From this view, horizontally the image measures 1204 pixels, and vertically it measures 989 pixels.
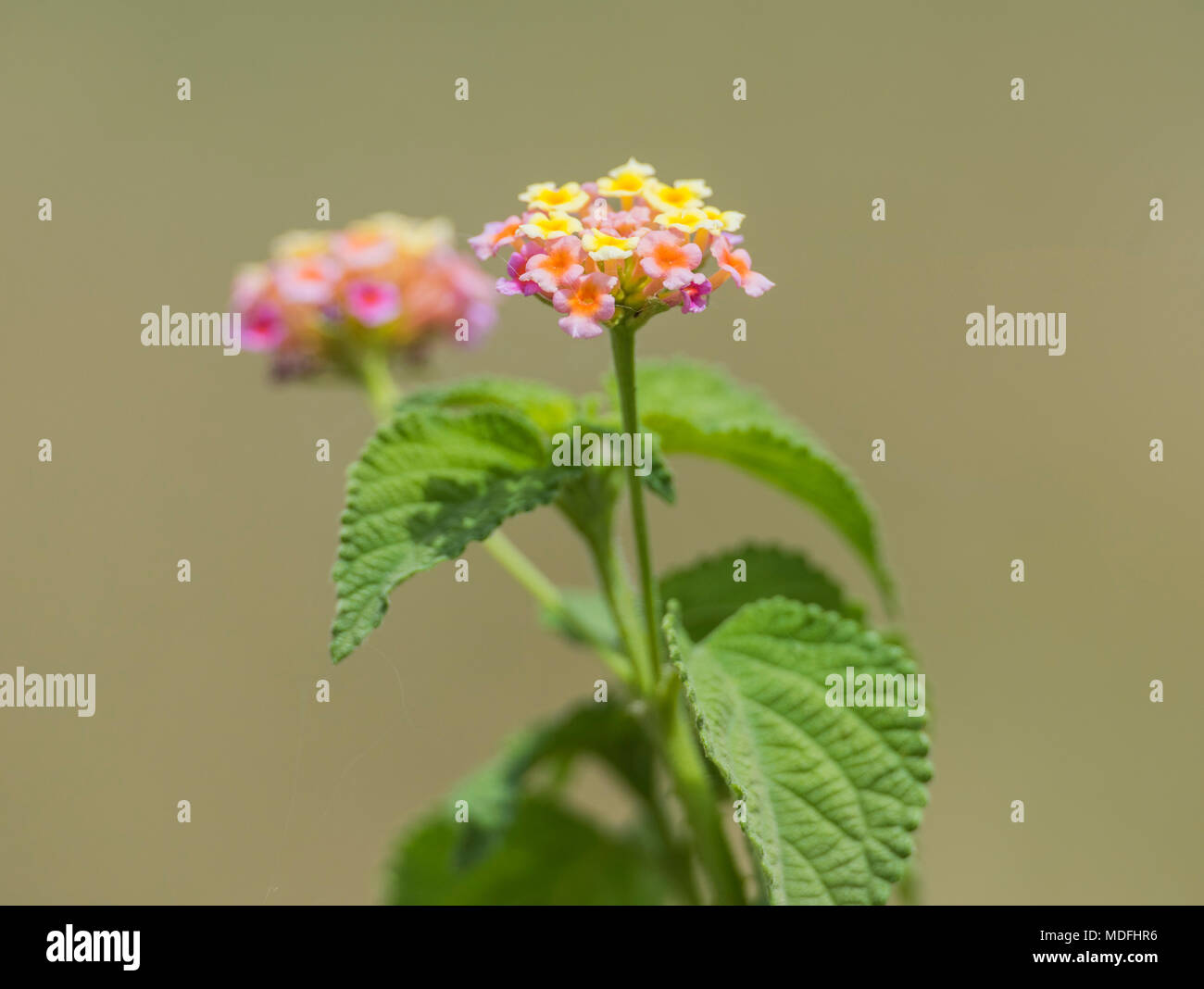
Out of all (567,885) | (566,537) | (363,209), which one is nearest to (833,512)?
(567,885)

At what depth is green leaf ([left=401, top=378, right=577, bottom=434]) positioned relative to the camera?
2.18 feet

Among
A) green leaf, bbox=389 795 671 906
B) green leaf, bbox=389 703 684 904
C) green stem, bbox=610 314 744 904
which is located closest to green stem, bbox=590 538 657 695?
green stem, bbox=610 314 744 904

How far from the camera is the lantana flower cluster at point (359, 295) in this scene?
77 centimetres

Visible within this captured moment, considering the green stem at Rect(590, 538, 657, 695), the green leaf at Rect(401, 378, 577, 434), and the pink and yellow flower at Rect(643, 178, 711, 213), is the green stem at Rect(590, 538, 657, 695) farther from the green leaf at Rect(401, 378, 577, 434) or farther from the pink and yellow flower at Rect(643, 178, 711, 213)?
the pink and yellow flower at Rect(643, 178, 711, 213)

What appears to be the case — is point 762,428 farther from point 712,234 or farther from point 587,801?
point 587,801

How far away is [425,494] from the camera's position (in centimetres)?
59

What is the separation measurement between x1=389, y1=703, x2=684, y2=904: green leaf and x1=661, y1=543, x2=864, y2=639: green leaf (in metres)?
0.09

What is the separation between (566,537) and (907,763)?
1118mm

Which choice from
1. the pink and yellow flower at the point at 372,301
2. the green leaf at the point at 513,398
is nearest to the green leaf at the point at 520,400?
the green leaf at the point at 513,398

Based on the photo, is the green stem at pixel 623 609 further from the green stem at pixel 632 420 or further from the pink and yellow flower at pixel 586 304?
the pink and yellow flower at pixel 586 304

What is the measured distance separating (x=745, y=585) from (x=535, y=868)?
264mm

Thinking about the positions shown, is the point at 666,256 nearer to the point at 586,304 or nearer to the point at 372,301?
the point at 586,304

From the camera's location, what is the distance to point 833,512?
2.20 feet

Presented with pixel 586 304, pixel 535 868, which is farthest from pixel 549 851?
pixel 586 304
